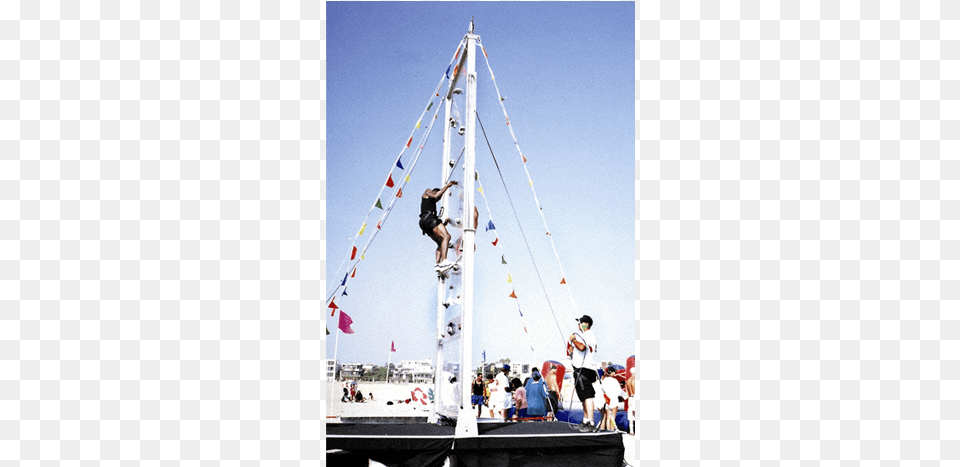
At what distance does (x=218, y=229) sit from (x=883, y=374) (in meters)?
2.68

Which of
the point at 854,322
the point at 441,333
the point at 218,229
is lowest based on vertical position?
the point at 441,333

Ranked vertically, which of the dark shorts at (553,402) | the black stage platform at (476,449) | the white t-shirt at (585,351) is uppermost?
the white t-shirt at (585,351)

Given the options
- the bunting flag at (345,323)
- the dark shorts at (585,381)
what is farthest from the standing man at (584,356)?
the bunting flag at (345,323)

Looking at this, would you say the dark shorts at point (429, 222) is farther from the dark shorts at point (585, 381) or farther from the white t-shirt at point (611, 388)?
the white t-shirt at point (611, 388)

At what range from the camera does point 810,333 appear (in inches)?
92.7

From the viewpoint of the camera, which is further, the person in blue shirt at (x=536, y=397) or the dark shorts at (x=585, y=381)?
the person in blue shirt at (x=536, y=397)

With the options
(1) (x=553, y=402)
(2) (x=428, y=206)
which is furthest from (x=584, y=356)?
(1) (x=553, y=402)

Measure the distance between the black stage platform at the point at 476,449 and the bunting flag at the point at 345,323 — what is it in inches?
25.6

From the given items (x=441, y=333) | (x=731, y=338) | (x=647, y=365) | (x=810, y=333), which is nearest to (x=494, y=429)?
(x=441, y=333)

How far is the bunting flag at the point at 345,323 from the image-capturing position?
3664 millimetres

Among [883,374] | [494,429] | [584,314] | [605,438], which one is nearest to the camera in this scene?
[883,374]

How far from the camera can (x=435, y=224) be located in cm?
362

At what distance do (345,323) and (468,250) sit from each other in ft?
3.43

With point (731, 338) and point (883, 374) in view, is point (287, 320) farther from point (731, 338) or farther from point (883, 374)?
point (883, 374)
